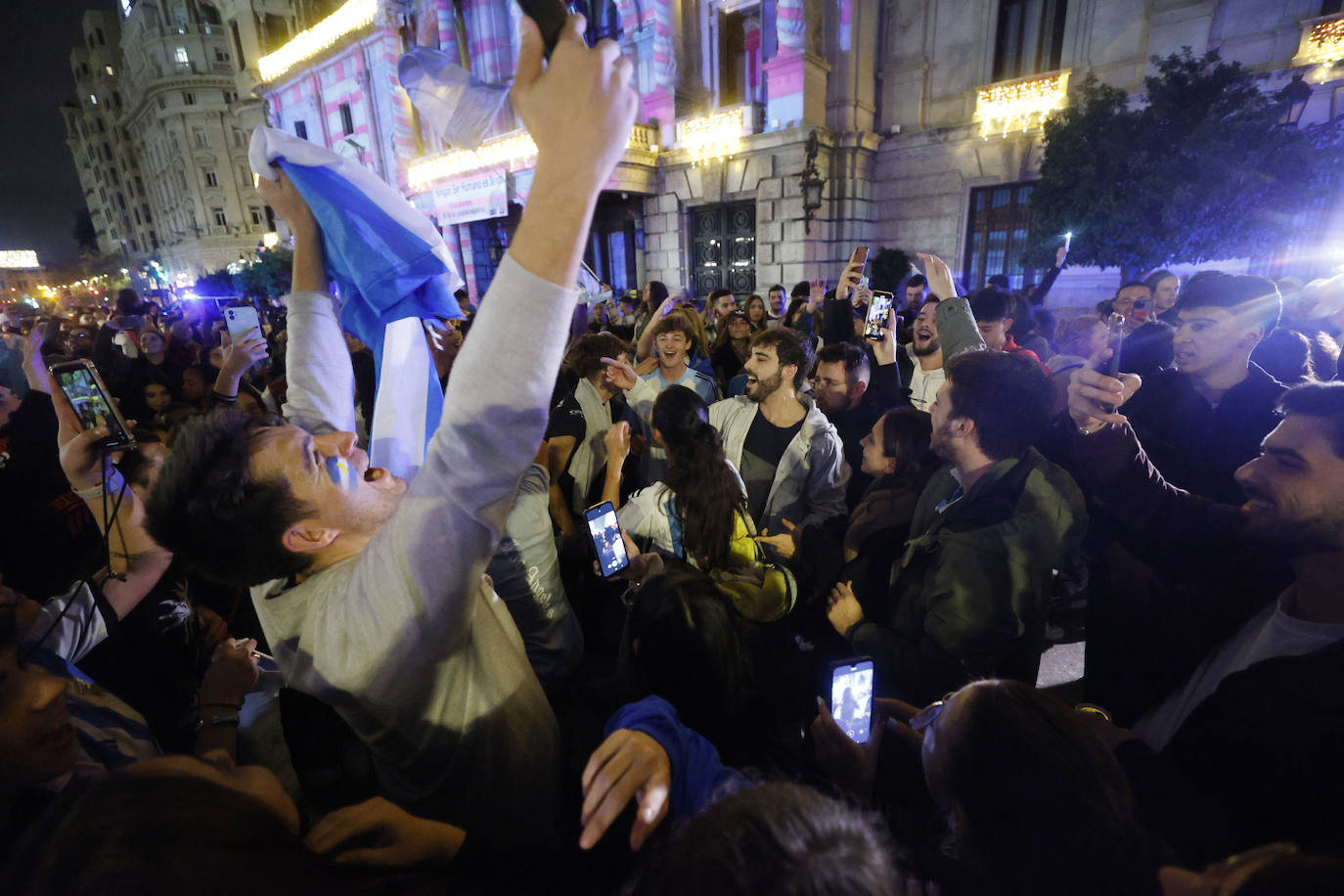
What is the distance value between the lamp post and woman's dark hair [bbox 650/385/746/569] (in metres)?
10.3

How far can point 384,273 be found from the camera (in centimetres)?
168

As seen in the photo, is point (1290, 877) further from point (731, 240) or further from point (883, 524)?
point (731, 240)

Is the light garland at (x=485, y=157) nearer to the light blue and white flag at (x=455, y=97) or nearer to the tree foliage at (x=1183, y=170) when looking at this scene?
the tree foliage at (x=1183, y=170)

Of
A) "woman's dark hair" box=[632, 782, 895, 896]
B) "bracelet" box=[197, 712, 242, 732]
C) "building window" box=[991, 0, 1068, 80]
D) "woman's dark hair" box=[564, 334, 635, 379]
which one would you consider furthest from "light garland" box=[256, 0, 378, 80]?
"woman's dark hair" box=[632, 782, 895, 896]

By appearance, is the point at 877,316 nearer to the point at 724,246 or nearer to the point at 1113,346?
the point at 1113,346

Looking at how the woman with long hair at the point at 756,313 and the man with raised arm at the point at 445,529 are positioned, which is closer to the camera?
the man with raised arm at the point at 445,529

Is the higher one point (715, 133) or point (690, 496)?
point (715, 133)

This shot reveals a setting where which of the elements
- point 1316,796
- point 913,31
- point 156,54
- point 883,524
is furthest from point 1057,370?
point 156,54

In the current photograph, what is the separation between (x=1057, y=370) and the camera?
3133 millimetres

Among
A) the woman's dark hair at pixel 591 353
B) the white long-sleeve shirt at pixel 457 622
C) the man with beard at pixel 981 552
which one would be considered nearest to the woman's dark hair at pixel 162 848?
the white long-sleeve shirt at pixel 457 622

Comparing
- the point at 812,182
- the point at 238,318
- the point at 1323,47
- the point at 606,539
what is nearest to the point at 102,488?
the point at 606,539

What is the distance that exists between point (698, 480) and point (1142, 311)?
5.21 metres

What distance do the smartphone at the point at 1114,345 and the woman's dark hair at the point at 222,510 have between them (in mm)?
2456

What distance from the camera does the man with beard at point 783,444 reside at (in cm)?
320
